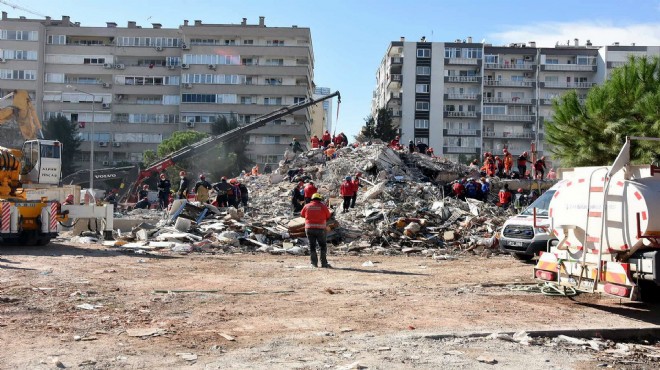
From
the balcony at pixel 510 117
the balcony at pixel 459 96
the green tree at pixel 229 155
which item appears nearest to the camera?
the green tree at pixel 229 155

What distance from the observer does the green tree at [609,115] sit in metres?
20.2

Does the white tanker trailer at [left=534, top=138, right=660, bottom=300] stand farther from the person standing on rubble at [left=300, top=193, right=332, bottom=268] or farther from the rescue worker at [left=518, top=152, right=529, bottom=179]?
the rescue worker at [left=518, top=152, right=529, bottom=179]

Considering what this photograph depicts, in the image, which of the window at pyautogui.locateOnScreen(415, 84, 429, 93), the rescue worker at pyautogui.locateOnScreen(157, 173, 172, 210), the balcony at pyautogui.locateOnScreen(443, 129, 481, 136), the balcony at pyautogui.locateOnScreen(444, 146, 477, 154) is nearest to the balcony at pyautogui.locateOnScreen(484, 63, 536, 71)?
the window at pyautogui.locateOnScreen(415, 84, 429, 93)

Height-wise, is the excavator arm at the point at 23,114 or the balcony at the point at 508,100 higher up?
the balcony at the point at 508,100

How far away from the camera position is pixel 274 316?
8289mm

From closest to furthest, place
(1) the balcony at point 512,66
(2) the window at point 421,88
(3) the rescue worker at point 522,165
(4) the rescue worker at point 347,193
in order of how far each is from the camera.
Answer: (4) the rescue worker at point 347,193, (3) the rescue worker at point 522,165, (2) the window at point 421,88, (1) the balcony at point 512,66

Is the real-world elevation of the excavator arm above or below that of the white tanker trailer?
above

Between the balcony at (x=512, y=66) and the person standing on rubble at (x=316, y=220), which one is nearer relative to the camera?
the person standing on rubble at (x=316, y=220)

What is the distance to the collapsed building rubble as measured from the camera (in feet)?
61.4

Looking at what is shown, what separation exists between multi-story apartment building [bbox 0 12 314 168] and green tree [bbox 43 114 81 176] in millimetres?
3195

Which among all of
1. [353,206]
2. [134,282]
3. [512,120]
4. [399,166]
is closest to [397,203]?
[353,206]

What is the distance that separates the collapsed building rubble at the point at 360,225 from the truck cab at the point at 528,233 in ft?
8.47

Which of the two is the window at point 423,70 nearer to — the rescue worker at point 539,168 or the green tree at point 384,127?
the green tree at point 384,127

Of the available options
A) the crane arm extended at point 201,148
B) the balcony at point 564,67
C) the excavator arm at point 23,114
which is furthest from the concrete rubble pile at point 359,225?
the balcony at point 564,67
